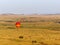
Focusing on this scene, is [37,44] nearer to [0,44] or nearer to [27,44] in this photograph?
[27,44]

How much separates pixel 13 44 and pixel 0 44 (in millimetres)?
1628

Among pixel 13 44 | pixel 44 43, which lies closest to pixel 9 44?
pixel 13 44

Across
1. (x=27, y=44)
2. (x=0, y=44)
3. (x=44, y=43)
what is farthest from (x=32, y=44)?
(x=0, y=44)

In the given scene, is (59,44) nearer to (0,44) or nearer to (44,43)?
(44,43)

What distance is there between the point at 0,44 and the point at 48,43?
6.45 metres

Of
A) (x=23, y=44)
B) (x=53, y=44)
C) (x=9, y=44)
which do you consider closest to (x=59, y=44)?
(x=53, y=44)

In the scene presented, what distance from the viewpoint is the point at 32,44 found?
25.7m

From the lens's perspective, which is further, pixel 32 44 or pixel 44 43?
pixel 44 43

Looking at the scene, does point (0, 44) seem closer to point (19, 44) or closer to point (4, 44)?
point (4, 44)

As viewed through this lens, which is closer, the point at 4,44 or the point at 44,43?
the point at 4,44

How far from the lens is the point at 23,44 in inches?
1007

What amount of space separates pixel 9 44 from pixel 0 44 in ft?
3.84

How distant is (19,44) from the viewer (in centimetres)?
2538

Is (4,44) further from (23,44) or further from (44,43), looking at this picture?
(44,43)
